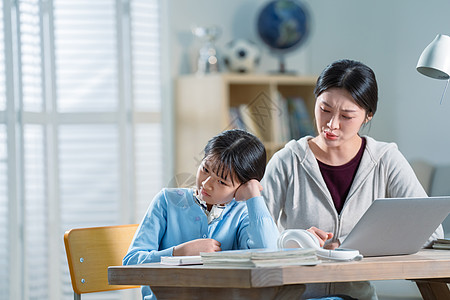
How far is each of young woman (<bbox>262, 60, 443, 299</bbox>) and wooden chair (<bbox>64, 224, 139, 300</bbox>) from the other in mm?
433

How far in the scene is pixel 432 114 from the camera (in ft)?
10.7

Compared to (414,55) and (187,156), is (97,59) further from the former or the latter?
(414,55)

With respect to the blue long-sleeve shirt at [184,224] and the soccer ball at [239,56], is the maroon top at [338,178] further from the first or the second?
the soccer ball at [239,56]

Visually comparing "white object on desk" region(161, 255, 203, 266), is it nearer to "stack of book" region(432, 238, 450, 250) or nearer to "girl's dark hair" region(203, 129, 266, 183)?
"girl's dark hair" region(203, 129, 266, 183)

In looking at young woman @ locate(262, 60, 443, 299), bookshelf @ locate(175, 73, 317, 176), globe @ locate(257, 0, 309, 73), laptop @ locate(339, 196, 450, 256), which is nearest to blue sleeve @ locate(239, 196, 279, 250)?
laptop @ locate(339, 196, 450, 256)

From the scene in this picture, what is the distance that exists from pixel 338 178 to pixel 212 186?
1.67 ft

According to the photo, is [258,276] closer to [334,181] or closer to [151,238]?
[151,238]

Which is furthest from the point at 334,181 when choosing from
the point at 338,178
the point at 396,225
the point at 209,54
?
the point at 209,54

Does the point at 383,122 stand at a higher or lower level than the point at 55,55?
lower

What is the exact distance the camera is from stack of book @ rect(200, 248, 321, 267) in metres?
1.34

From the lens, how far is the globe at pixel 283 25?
4.05m

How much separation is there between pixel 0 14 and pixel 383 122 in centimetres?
193

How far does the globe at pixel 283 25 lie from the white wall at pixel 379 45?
11 cm

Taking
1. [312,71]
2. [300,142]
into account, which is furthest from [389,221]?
[312,71]
